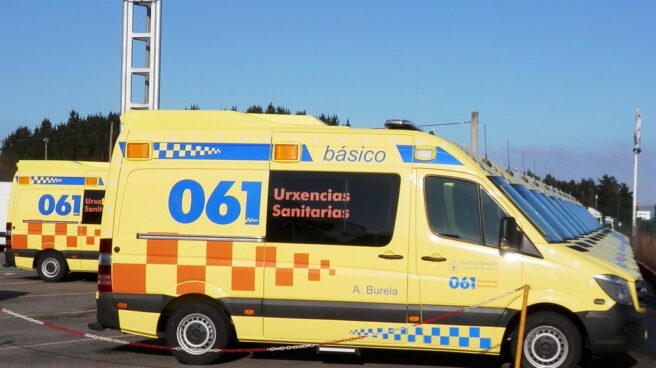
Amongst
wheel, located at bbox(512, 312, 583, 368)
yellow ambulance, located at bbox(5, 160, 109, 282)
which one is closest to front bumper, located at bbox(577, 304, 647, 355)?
wheel, located at bbox(512, 312, 583, 368)

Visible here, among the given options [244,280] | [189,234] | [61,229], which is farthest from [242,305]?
[61,229]

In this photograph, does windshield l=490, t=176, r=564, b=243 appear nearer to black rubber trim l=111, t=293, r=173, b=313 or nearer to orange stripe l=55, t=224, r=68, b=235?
black rubber trim l=111, t=293, r=173, b=313

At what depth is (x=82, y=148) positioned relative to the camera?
8062cm

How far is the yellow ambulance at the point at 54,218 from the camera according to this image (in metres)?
20.2

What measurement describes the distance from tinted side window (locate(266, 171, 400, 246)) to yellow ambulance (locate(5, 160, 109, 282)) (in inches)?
460

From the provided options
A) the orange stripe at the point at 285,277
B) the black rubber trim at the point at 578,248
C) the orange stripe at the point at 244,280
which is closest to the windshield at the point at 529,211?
the black rubber trim at the point at 578,248

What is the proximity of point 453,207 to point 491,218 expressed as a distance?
42 centimetres

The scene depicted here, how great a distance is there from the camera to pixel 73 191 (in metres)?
20.3

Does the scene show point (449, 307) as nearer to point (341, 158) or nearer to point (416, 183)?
point (416, 183)

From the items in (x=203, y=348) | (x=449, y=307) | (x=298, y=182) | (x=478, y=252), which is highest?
(x=298, y=182)

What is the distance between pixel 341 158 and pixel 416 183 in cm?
88

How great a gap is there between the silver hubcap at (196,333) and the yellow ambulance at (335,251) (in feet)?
0.05

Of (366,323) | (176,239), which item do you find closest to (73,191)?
(176,239)

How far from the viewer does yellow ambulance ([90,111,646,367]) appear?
8.95 meters
